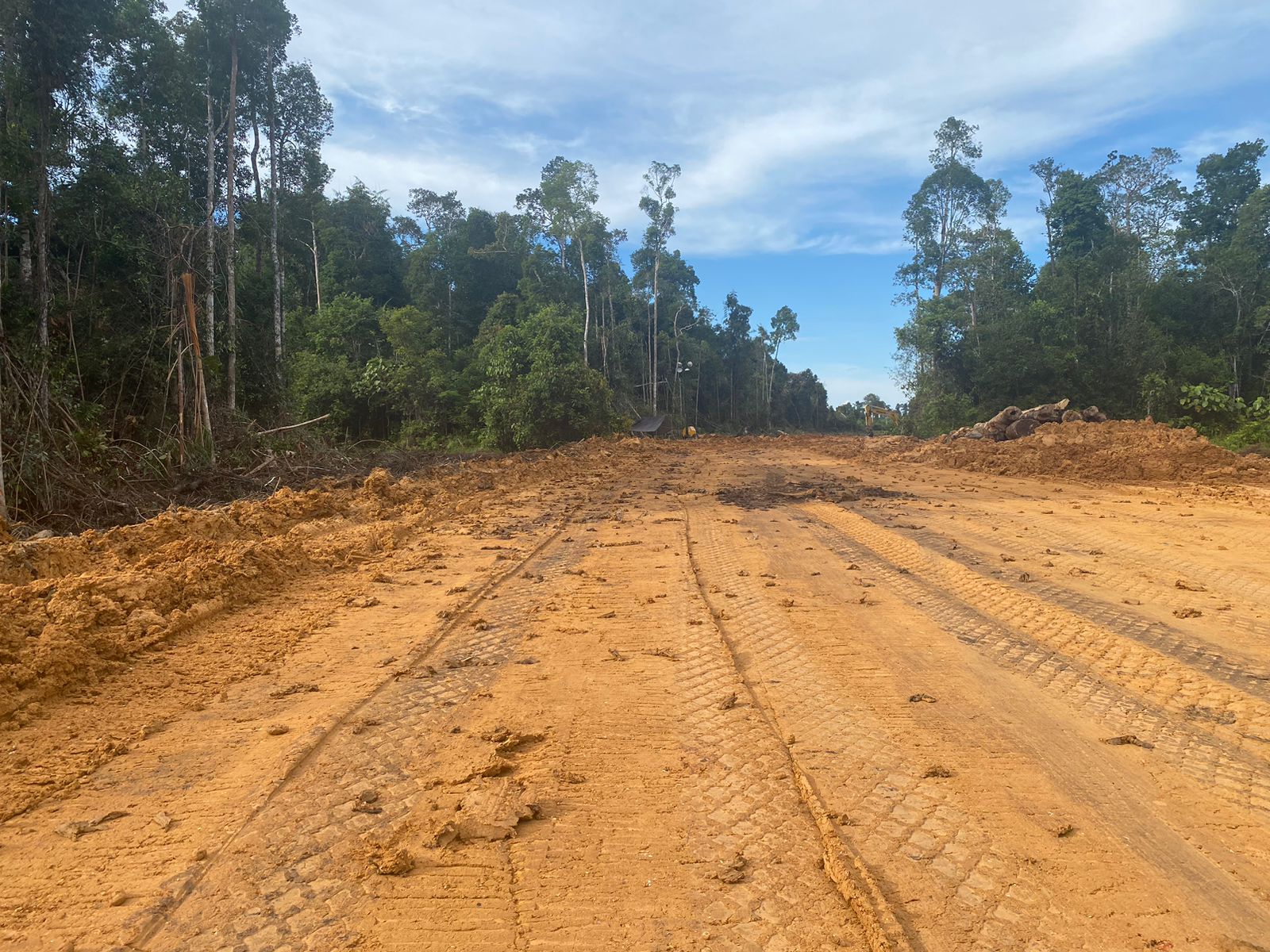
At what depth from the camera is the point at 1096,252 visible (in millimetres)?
28984

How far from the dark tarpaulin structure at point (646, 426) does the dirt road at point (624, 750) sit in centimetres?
2585

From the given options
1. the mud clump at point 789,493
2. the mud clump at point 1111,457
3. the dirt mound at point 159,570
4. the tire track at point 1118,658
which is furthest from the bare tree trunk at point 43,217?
the mud clump at point 1111,457

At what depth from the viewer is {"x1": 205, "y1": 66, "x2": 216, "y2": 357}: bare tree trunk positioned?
14.1 meters

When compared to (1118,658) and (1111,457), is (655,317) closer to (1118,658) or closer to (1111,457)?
(1111,457)

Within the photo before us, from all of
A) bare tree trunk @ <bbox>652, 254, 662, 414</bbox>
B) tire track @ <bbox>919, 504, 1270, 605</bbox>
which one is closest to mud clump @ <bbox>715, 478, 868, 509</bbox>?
tire track @ <bbox>919, 504, 1270, 605</bbox>

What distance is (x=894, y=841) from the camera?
250cm

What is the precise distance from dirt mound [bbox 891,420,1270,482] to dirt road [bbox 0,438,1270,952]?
7.42 metres

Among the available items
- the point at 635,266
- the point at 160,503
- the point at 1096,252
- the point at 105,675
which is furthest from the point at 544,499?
the point at 635,266

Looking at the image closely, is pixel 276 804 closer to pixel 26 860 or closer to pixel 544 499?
pixel 26 860

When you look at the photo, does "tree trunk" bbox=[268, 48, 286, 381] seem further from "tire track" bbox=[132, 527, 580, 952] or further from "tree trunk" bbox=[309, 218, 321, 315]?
"tire track" bbox=[132, 527, 580, 952]

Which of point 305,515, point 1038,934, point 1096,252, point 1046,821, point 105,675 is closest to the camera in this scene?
point 1038,934

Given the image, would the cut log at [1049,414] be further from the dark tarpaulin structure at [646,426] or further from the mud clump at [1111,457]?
the dark tarpaulin structure at [646,426]

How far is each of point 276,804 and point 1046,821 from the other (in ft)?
9.85

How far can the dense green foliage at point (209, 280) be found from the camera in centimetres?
1031
